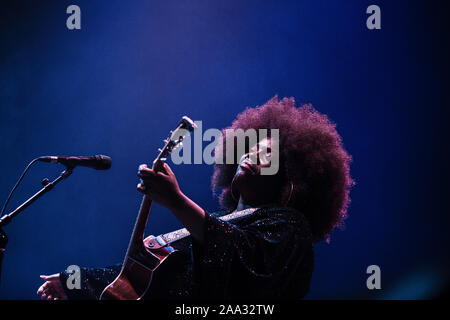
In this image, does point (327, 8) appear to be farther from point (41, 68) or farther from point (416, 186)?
point (41, 68)

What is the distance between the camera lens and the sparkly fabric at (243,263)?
1.67 meters

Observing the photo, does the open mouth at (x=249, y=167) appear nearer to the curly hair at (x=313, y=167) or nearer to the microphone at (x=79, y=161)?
the curly hair at (x=313, y=167)

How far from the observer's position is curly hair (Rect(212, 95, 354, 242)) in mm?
2463

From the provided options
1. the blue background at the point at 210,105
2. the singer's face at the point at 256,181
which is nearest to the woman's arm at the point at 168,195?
the singer's face at the point at 256,181

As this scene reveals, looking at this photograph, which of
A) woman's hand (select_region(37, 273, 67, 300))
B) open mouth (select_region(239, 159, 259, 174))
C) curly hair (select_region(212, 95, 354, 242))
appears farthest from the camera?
curly hair (select_region(212, 95, 354, 242))

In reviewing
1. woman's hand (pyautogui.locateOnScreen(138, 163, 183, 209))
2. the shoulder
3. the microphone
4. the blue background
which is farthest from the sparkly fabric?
the blue background

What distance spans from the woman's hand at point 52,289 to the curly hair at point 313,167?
146 cm

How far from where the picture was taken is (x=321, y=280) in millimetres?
2971

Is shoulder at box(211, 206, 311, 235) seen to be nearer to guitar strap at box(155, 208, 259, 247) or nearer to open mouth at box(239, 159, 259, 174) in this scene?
guitar strap at box(155, 208, 259, 247)

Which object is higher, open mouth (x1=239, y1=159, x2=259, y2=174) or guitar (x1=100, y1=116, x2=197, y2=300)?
open mouth (x1=239, y1=159, x2=259, y2=174)

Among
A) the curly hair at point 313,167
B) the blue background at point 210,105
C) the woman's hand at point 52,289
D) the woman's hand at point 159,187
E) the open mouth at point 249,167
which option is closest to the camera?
the woman's hand at point 159,187

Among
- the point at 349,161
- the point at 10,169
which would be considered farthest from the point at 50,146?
the point at 349,161

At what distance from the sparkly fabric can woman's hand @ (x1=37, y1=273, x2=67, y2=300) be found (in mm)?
40

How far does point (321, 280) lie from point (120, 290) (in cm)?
180
